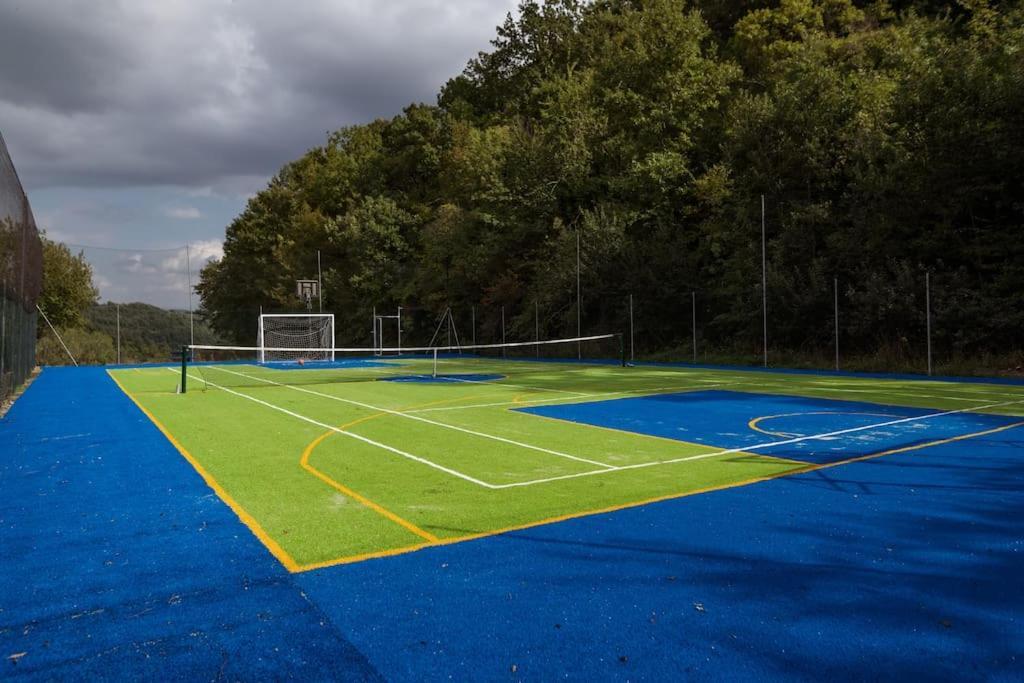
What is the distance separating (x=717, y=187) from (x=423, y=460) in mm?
25794

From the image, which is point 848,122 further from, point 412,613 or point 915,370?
point 412,613

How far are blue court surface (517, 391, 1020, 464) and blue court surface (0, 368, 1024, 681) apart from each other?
220 cm

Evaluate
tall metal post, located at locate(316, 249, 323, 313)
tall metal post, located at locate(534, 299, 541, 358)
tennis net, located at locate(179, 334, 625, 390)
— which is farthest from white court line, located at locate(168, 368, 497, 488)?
tall metal post, located at locate(316, 249, 323, 313)

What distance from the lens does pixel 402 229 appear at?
5084 centimetres

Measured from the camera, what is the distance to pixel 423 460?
328 inches

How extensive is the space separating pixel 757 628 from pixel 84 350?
37583 mm

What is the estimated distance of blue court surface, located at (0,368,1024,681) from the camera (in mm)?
3393

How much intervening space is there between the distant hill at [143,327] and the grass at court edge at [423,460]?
22860 millimetres

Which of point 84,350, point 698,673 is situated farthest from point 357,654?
point 84,350

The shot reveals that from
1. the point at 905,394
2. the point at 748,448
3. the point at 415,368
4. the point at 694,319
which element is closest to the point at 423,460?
the point at 748,448

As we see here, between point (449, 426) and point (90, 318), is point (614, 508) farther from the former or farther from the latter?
point (90, 318)

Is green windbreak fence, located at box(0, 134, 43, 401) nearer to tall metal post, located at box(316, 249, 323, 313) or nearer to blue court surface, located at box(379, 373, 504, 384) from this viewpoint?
blue court surface, located at box(379, 373, 504, 384)

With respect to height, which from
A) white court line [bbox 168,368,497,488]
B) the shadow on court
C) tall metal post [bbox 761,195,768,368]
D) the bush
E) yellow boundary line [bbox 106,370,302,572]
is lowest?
the shadow on court

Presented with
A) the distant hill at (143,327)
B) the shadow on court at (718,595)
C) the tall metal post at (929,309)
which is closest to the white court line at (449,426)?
the shadow on court at (718,595)
